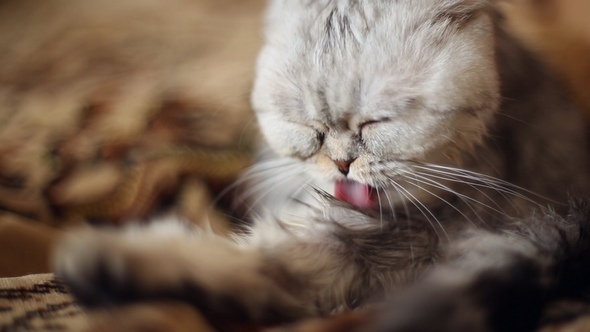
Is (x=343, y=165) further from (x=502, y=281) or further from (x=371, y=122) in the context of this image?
(x=502, y=281)

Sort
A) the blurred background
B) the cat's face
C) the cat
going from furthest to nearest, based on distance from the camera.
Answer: the blurred background < the cat's face < the cat

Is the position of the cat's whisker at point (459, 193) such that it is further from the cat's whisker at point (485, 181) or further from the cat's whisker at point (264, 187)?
the cat's whisker at point (264, 187)

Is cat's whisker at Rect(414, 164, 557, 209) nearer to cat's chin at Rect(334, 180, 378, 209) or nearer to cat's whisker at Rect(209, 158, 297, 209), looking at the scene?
cat's chin at Rect(334, 180, 378, 209)

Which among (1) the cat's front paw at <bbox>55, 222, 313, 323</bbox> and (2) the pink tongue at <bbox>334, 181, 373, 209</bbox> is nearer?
(1) the cat's front paw at <bbox>55, 222, 313, 323</bbox>

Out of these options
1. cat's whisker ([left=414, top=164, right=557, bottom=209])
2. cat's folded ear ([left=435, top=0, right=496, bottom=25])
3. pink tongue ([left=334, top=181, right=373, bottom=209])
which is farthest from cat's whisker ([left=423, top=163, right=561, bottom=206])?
cat's folded ear ([left=435, top=0, right=496, bottom=25])

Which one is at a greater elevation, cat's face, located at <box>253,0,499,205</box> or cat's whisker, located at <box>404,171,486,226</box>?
cat's face, located at <box>253,0,499,205</box>

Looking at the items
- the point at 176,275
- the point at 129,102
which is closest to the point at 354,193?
the point at 176,275
